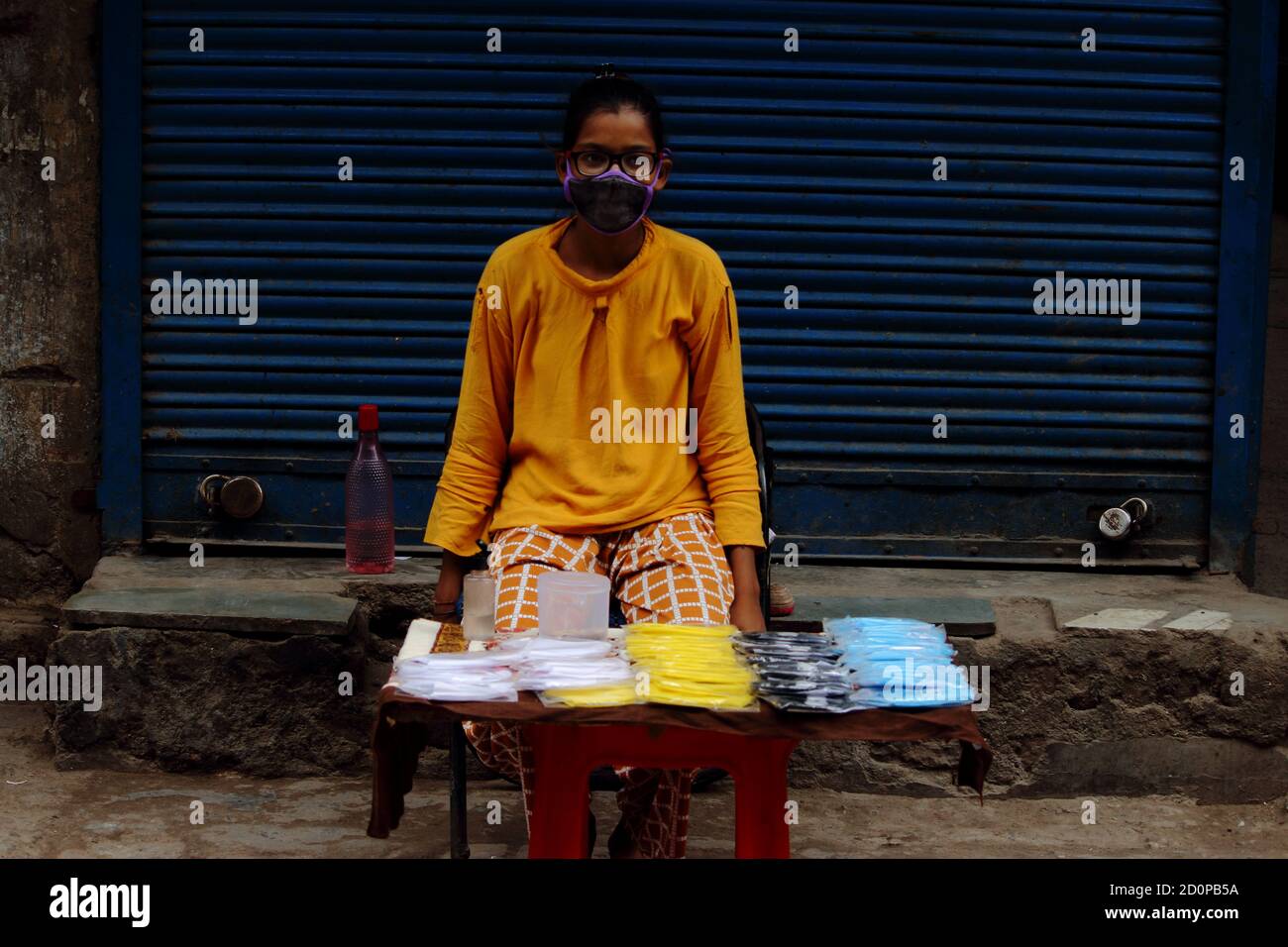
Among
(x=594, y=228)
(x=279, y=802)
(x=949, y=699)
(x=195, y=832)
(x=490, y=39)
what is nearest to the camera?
(x=949, y=699)

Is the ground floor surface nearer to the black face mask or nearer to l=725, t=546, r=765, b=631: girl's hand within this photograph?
l=725, t=546, r=765, b=631: girl's hand

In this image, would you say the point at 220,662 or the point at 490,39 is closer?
the point at 220,662

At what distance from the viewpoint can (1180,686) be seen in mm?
4664

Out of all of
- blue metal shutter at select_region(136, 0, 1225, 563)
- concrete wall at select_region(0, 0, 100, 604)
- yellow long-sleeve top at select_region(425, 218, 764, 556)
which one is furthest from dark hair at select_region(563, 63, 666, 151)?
concrete wall at select_region(0, 0, 100, 604)

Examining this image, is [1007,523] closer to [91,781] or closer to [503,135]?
[503,135]

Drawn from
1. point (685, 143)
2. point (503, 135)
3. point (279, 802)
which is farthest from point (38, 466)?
point (685, 143)

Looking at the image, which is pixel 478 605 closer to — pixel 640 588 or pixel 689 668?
pixel 640 588

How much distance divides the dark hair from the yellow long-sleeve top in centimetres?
30

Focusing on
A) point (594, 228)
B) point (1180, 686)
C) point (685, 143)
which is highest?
point (685, 143)

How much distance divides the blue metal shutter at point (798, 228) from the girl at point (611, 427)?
1.66 m

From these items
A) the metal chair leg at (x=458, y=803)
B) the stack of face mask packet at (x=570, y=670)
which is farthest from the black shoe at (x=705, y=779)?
the stack of face mask packet at (x=570, y=670)

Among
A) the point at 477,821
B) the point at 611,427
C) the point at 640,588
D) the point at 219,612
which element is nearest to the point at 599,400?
the point at 611,427

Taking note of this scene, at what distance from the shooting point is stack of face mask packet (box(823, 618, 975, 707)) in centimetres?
255

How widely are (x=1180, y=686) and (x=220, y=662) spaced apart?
2.92m
